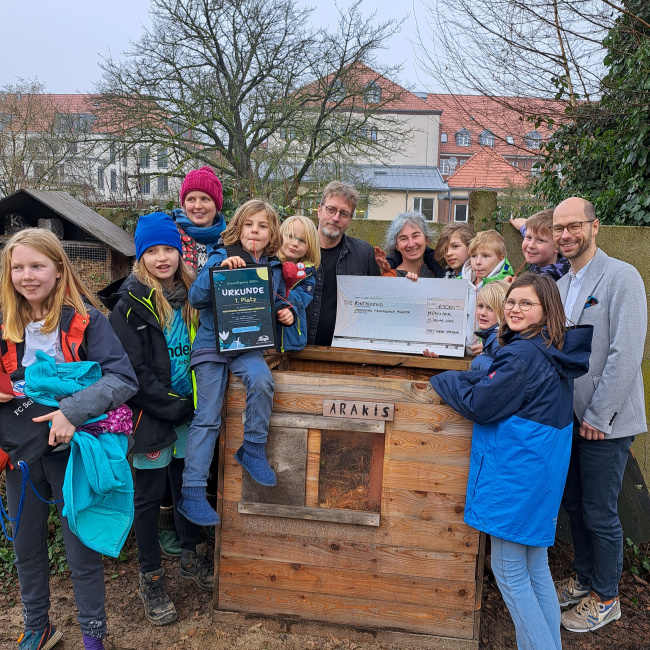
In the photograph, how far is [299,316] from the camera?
10.5 feet

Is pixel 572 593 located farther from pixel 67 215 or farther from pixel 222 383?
pixel 67 215

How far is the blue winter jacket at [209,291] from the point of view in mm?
2799

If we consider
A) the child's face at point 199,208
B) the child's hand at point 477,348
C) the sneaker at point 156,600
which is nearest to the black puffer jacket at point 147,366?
the child's face at point 199,208

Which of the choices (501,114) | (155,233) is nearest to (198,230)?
(155,233)

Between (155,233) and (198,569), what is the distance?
2.01 m

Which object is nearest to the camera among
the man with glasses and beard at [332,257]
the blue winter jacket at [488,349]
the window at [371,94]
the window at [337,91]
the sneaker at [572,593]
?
the blue winter jacket at [488,349]

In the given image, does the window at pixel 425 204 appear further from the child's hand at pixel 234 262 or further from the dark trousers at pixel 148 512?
the dark trousers at pixel 148 512

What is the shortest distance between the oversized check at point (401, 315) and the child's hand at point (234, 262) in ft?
3.01

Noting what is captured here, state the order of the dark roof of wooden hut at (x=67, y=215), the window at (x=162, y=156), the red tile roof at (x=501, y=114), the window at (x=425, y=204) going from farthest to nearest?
the window at (x=425, y=204)
the window at (x=162, y=156)
the red tile roof at (x=501, y=114)
the dark roof of wooden hut at (x=67, y=215)

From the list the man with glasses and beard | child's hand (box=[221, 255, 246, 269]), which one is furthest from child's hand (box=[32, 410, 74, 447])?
the man with glasses and beard

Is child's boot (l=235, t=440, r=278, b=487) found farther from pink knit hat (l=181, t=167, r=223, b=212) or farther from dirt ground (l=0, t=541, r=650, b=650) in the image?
pink knit hat (l=181, t=167, r=223, b=212)

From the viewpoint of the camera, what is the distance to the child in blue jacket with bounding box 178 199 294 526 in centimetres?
278

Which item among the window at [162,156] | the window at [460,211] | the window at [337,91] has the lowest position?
the window at [162,156]

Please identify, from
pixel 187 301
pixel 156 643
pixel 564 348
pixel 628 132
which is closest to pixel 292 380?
pixel 187 301
